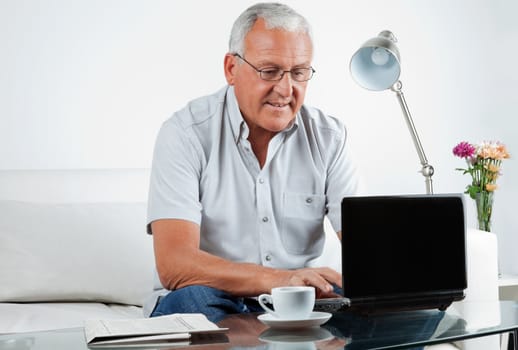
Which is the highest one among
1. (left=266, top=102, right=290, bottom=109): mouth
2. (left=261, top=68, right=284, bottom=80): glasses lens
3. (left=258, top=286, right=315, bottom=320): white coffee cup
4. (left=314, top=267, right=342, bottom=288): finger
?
(left=261, top=68, right=284, bottom=80): glasses lens

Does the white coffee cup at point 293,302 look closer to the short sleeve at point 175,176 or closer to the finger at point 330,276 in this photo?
the finger at point 330,276

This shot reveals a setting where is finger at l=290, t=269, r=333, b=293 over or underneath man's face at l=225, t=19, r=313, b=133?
underneath

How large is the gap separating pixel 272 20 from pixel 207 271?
634 millimetres

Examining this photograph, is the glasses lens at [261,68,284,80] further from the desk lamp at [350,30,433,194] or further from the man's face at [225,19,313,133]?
the desk lamp at [350,30,433,194]

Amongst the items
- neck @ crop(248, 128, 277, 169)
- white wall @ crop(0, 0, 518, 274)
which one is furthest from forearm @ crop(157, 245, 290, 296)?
white wall @ crop(0, 0, 518, 274)

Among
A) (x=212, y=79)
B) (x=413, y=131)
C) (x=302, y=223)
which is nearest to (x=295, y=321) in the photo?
(x=302, y=223)

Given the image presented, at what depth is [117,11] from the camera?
9.62ft

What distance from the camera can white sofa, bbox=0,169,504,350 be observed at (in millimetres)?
2301

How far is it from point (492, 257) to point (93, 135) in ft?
4.63

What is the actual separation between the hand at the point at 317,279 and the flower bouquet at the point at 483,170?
1652 mm

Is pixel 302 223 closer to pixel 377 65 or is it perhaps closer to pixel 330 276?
pixel 330 276

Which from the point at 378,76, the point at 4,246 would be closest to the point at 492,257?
the point at 378,76

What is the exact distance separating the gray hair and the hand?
631 millimetres

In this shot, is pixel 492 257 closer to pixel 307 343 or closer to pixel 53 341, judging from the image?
pixel 307 343
